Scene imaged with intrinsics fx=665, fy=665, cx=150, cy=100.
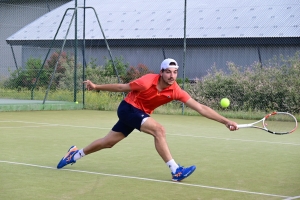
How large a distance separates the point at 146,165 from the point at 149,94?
4.95 ft

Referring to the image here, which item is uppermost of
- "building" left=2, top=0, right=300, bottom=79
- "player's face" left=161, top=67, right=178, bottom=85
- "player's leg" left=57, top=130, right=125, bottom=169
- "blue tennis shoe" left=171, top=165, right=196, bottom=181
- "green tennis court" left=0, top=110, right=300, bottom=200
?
"building" left=2, top=0, right=300, bottom=79

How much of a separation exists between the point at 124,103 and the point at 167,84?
0.56 m

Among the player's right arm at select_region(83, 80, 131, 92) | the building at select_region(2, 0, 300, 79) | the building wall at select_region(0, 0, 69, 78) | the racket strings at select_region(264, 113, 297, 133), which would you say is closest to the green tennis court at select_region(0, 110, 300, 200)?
the racket strings at select_region(264, 113, 297, 133)

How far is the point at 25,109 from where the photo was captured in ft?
58.5

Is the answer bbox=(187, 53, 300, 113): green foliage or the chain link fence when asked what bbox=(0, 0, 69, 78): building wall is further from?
bbox=(187, 53, 300, 113): green foliage

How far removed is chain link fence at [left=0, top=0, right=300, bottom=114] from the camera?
17.3 metres

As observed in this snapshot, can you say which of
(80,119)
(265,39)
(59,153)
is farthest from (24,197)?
(265,39)

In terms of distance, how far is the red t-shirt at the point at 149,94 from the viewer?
274 inches

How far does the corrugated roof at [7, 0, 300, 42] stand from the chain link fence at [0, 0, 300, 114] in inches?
1.5

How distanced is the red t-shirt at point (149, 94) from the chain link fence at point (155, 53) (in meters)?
9.60

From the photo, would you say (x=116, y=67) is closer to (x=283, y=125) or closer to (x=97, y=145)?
(x=283, y=125)

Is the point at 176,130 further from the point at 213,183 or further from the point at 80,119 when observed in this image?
the point at 213,183

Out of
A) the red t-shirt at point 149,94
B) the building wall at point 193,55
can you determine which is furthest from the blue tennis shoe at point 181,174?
the building wall at point 193,55

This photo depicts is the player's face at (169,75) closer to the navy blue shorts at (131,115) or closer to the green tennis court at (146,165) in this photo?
the navy blue shorts at (131,115)
